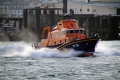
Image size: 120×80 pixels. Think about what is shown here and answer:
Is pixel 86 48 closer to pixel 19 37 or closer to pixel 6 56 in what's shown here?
pixel 6 56

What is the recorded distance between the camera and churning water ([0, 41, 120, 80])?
124ft

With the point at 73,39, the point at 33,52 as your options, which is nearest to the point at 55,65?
the point at 73,39

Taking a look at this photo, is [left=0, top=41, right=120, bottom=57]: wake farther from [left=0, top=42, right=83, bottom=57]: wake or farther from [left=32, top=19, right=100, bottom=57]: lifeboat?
[left=32, top=19, right=100, bottom=57]: lifeboat

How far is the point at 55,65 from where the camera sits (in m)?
44.1

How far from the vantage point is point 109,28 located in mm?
101875

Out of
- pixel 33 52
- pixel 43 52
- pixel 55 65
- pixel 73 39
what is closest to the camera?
pixel 55 65

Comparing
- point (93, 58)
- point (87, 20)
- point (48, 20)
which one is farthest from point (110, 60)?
point (87, 20)

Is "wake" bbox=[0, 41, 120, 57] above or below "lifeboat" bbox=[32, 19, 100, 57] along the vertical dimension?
below

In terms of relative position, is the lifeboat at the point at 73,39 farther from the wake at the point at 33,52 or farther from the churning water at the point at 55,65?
the churning water at the point at 55,65

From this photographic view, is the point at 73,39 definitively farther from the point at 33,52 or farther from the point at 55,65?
the point at 55,65

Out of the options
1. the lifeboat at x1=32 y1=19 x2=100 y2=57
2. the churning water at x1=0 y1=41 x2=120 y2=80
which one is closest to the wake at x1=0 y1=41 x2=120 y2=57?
the churning water at x1=0 y1=41 x2=120 y2=80

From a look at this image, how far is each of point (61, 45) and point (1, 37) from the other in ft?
193

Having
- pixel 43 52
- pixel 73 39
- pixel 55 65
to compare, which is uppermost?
pixel 73 39

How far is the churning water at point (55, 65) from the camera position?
3794 centimetres
